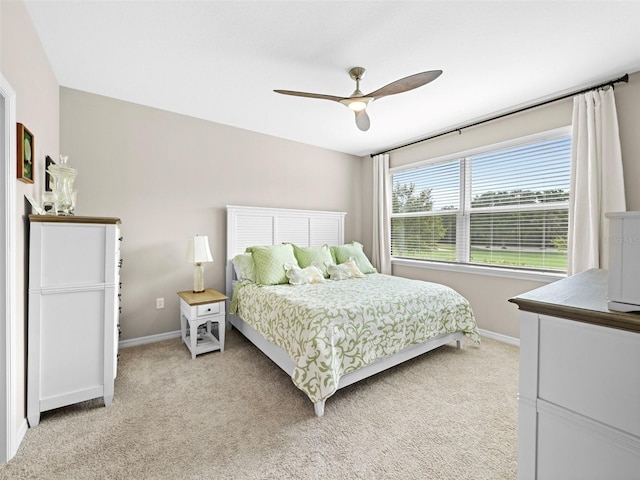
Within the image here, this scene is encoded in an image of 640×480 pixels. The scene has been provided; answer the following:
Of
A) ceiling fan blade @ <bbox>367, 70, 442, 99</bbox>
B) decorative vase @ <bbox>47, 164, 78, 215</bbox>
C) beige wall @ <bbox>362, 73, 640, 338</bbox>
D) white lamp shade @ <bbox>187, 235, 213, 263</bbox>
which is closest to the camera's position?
ceiling fan blade @ <bbox>367, 70, 442, 99</bbox>

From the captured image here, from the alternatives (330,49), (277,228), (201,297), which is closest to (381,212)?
(277,228)

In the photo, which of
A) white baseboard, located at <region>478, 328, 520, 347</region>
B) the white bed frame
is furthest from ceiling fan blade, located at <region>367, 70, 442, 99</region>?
white baseboard, located at <region>478, 328, 520, 347</region>

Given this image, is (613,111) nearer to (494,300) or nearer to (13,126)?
(494,300)

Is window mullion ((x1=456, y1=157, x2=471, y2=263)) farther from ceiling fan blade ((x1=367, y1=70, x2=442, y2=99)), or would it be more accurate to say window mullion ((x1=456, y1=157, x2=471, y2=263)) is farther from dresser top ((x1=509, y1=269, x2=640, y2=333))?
dresser top ((x1=509, y1=269, x2=640, y2=333))

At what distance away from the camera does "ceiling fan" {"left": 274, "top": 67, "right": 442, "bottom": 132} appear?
1.92 metres

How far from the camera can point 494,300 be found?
3.31 meters

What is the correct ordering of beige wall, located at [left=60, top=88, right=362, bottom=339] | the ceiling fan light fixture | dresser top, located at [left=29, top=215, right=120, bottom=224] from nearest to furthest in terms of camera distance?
dresser top, located at [left=29, top=215, right=120, bottom=224] < the ceiling fan light fixture < beige wall, located at [left=60, top=88, right=362, bottom=339]

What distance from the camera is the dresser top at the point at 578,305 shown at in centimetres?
72

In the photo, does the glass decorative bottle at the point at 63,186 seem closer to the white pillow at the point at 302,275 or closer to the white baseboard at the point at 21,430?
the white baseboard at the point at 21,430

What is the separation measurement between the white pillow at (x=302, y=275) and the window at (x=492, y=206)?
1.75m

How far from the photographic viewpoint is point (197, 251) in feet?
9.91

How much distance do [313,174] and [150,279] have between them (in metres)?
2.55

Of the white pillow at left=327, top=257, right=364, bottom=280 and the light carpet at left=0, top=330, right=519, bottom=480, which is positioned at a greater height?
the white pillow at left=327, top=257, right=364, bottom=280

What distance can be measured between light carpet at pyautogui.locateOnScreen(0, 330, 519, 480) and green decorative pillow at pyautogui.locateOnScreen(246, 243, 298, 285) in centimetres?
86
